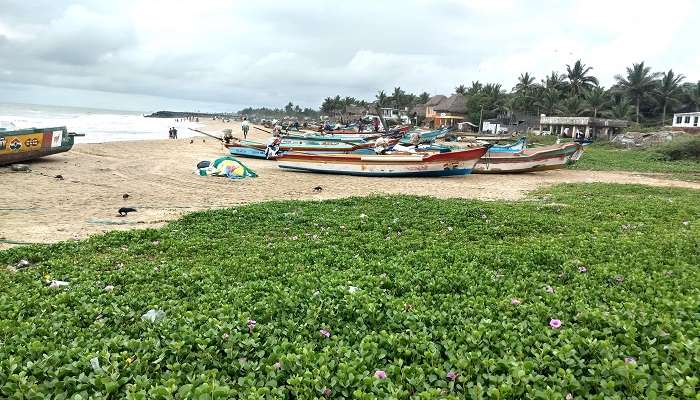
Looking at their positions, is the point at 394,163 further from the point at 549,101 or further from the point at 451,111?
the point at 451,111

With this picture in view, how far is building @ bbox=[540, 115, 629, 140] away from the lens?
47.0m

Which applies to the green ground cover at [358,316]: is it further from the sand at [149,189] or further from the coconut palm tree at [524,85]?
the coconut palm tree at [524,85]

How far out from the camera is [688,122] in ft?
153

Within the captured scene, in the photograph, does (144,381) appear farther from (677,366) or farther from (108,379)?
(677,366)

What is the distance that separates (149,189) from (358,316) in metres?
12.4

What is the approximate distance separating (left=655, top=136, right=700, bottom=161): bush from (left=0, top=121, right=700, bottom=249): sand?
33.7 feet

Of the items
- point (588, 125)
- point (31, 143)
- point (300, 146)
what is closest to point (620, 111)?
point (588, 125)

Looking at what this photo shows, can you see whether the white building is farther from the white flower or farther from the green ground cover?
the white flower

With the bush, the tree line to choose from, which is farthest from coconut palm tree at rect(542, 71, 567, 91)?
the bush

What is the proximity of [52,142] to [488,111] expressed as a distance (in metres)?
61.0

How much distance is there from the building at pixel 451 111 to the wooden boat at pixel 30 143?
62.0m

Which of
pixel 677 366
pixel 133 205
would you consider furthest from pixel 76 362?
pixel 133 205

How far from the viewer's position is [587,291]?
15.6ft

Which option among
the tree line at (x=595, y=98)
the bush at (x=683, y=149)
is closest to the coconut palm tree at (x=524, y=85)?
the tree line at (x=595, y=98)
